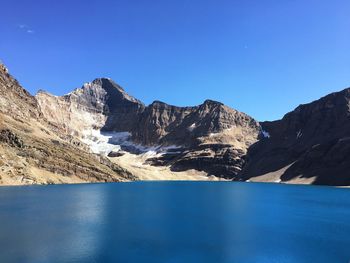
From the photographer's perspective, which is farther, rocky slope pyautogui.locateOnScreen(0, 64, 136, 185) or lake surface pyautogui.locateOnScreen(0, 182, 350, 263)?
rocky slope pyautogui.locateOnScreen(0, 64, 136, 185)

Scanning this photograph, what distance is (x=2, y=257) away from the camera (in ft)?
136

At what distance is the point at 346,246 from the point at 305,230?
521 inches

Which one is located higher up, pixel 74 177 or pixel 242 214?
pixel 74 177

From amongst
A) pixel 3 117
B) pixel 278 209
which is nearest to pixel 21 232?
pixel 278 209

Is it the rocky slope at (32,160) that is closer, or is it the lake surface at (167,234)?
the lake surface at (167,234)

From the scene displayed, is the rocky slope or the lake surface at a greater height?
the rocky slope

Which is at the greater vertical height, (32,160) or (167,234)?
(32,160)

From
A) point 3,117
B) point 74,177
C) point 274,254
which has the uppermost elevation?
point 3,117

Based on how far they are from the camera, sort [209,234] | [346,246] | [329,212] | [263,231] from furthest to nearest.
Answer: [329,212] → [263,231] → [209,234] → [346,246]

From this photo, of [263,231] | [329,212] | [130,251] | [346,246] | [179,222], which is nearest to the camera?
[130,251]

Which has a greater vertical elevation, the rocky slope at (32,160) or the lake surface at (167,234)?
the rocky slope at (32,160)

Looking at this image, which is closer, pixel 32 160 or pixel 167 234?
pixel 167 234

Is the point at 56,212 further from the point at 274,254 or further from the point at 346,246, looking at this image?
the point at 346,246

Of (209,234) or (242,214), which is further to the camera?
(242,214)
